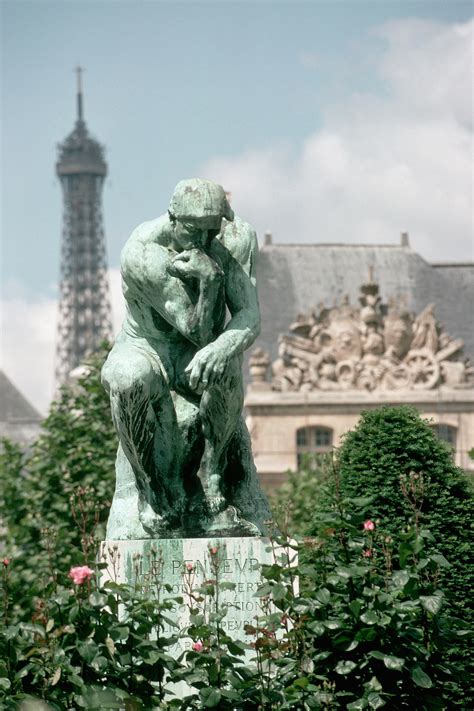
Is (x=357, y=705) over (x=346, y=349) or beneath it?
beneath

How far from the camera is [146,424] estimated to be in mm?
7125

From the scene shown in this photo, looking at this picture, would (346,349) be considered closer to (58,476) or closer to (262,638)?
(58,476)

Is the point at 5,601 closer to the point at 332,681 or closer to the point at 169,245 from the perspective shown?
the point at 332,681

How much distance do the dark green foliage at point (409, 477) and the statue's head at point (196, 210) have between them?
111 inches

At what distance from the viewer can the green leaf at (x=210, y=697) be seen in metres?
6.08

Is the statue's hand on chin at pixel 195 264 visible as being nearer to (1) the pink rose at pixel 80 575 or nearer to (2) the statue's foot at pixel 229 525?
(2) the statue's foot at pixel 229 525

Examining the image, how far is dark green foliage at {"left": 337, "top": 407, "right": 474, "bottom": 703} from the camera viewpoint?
950 centimetres

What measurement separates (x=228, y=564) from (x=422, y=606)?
1051 millimetres

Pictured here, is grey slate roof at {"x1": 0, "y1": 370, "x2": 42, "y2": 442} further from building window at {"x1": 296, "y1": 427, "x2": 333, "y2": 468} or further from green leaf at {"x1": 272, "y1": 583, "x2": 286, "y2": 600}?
green leaf at {"x1": 272, "y1": 583, "x2": 286, "y2": 600}

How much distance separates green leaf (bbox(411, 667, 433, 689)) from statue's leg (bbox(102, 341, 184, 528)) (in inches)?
56.8

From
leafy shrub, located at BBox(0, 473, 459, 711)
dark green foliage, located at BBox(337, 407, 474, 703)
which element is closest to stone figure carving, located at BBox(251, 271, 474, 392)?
dark green foliage, located at BBox(337, 407, 474, 703)

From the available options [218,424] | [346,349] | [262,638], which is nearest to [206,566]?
[218,424]

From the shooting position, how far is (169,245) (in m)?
7.26

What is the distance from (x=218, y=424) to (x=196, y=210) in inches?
38.0
